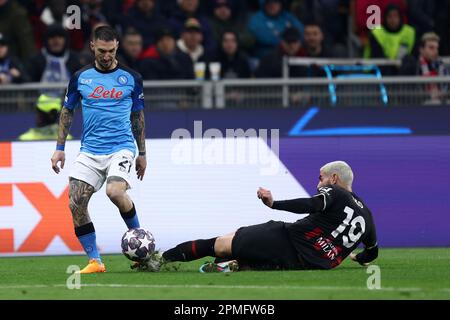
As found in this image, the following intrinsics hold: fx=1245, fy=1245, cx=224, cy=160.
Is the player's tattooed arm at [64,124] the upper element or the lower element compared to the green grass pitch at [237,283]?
upper

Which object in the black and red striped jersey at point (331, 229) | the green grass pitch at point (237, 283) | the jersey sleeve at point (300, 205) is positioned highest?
the jersey sleeve at point (300, 205)

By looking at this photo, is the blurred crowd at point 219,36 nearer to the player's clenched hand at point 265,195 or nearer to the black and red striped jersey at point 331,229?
the black and red striped jersey at point 331,229

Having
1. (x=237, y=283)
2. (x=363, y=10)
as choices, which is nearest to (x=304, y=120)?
(x=363, y=10)

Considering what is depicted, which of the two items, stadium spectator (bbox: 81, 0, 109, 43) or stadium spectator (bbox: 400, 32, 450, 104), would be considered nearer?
stadium spectator (bbox: 400, 32, 450, 104)

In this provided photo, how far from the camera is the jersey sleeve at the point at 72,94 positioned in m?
12.5

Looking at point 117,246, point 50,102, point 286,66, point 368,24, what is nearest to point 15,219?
point 117,246

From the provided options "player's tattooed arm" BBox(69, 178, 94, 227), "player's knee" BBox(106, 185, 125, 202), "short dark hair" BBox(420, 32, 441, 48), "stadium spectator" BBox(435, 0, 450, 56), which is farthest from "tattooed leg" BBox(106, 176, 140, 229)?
"stadium spectator" BBox(435, 0, 450, 56)

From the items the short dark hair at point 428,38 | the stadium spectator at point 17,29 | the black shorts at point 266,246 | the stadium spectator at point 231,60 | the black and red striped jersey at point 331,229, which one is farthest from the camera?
the stadium spectator at point 17,29

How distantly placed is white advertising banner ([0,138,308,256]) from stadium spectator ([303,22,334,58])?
4823 millimetres

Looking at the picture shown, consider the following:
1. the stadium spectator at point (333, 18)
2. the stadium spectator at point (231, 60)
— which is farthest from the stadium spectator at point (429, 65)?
the stadium spectator at point (231, 60)

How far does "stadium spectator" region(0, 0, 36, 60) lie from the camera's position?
20719 millimetres

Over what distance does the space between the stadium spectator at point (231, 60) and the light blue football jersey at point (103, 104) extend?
319 inches

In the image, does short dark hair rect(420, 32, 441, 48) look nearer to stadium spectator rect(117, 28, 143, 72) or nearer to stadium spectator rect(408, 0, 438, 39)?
stadium spectator rect(408, 0, 438, 39)

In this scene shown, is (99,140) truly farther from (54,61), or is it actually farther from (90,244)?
(54,61)
